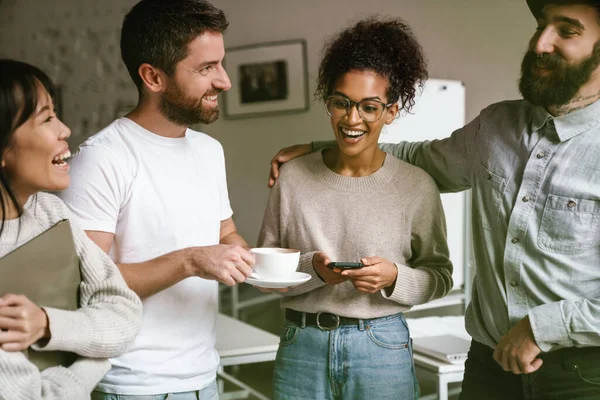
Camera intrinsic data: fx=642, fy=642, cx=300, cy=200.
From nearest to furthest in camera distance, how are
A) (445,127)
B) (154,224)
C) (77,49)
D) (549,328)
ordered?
(549,328), (154,224), (445,127), (77,49)

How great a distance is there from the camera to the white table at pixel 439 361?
2199 millimetres

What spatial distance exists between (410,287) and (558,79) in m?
0.56

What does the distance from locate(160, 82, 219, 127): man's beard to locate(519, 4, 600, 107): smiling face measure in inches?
30.2

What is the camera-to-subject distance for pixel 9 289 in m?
1.03

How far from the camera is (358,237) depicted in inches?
60.0

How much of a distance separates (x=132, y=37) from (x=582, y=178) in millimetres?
1062

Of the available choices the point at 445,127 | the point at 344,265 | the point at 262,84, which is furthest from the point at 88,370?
the point at 262,84

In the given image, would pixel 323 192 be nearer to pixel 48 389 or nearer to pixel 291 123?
pixel 48 389

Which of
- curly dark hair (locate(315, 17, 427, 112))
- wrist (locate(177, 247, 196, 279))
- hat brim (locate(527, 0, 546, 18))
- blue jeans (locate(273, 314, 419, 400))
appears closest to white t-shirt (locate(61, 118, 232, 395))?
wrist (locate(177, 247, 196, 279))

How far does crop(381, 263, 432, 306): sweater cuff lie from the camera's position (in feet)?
4.82

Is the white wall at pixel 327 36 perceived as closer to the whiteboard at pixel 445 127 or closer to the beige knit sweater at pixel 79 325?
the whiteboard at pixel 445 127

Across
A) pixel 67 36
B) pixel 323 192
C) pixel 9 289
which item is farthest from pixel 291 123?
pixel 9 289

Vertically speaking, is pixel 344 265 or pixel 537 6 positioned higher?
pixel 537 6

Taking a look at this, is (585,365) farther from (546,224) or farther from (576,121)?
(576,121)
